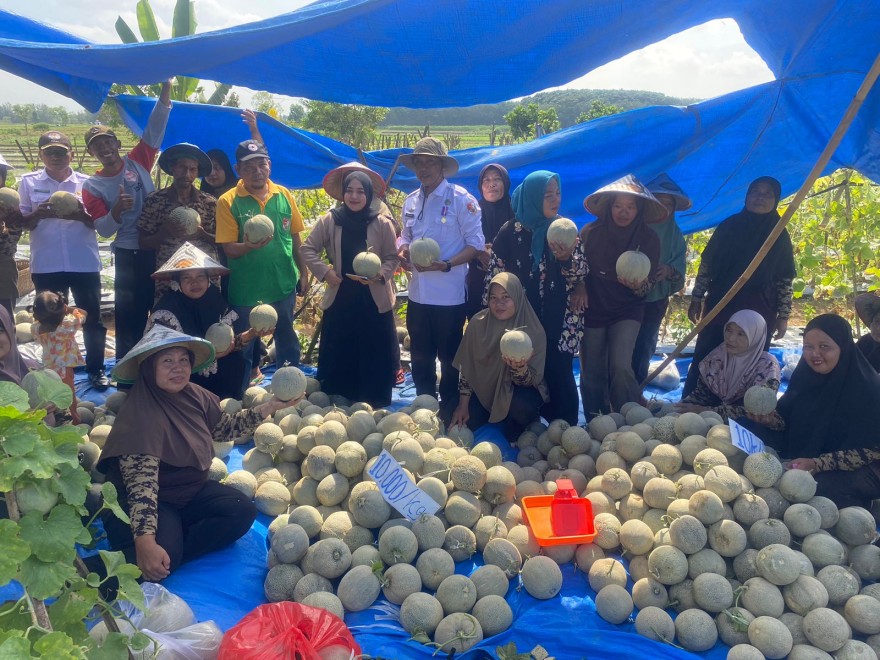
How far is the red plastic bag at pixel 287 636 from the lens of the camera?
2391 millimetres

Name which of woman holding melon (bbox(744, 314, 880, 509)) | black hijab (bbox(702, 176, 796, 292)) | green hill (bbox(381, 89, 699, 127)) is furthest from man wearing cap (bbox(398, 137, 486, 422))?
green hill (bbox(381, 89, 699, 127))

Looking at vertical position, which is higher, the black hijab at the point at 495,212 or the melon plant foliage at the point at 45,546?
the black hijab at the point at 495,212

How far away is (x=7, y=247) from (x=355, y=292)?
2862 mm

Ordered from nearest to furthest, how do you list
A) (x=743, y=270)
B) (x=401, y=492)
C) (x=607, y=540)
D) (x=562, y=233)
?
(x=607, y=540), (x=401, y=492), (x=562, y=233), (x=743, y=270)

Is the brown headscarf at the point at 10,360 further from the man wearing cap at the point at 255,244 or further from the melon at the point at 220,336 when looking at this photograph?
the man wearing cap at the point at 255,244

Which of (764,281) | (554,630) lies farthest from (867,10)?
(554,630)

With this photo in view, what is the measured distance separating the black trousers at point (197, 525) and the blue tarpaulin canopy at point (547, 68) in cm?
251

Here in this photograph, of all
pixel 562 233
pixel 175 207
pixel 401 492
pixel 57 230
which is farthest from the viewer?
pixel 57 230

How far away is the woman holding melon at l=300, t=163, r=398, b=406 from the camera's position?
5.07 metres

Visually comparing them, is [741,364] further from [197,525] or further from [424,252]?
[197,525]

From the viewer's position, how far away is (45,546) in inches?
68.0

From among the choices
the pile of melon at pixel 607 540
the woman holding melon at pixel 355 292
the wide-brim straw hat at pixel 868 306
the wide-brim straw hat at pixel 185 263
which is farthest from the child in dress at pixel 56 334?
the wide-brim straw hat at pixel 868 306

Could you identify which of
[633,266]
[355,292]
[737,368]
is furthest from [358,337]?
[737,368]

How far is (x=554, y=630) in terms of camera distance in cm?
290
